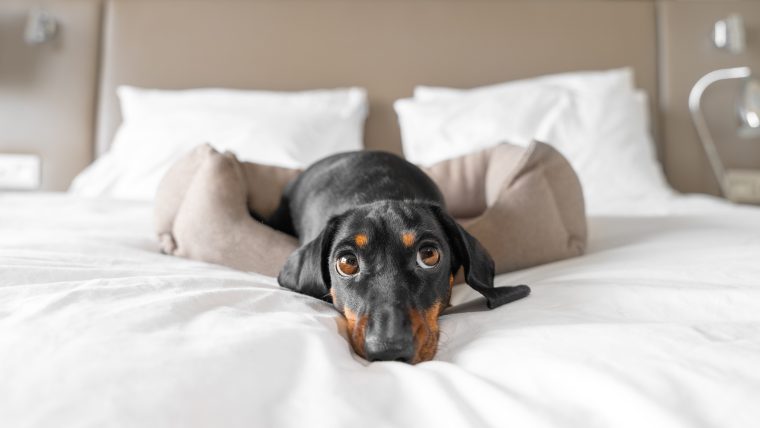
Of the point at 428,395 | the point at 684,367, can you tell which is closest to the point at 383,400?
the point at 428,395

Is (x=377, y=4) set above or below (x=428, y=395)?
above

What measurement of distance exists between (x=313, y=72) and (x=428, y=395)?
109 inches

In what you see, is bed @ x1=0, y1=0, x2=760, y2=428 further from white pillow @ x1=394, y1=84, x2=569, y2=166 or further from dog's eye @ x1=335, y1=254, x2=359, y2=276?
white pillow @ x1=394, y1=84, x2=569, y2=166

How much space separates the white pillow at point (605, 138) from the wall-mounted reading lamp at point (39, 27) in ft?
6.94

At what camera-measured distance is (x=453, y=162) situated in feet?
6.61

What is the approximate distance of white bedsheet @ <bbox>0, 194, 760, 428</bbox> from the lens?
604 mm

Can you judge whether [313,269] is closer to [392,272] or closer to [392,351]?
[392,272]

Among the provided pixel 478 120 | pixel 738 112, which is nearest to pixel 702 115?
pixel 738 112

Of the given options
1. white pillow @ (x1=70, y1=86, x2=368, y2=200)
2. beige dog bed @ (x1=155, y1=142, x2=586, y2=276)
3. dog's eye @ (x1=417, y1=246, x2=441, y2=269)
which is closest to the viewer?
dog's eye @ (x1=417, y1=246, x2=441, y2=269)

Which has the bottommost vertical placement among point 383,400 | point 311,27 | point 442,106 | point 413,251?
point 383,400

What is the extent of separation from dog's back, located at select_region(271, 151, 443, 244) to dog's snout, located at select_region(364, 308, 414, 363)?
469 mm

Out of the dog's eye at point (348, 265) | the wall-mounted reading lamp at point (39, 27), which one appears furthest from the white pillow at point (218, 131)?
the dog's eye at point (348, 265)

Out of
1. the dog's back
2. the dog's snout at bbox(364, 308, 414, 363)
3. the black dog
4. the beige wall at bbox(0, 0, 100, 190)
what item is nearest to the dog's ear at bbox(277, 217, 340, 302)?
the black dog

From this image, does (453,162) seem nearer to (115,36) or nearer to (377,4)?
(377,4)
